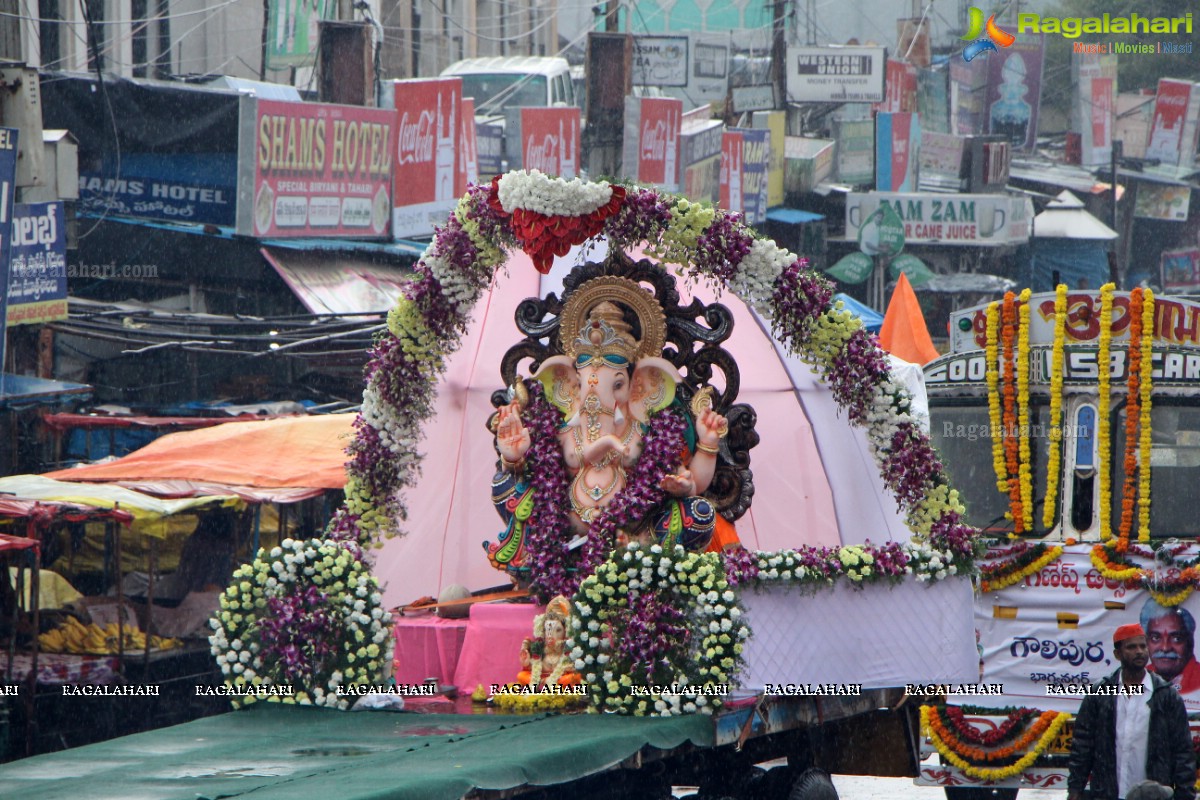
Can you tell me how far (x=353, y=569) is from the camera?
339 inches

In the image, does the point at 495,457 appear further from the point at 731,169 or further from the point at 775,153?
the point at 775,153

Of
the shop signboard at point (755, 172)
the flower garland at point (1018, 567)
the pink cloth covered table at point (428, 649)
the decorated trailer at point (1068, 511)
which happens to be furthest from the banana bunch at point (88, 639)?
the shop signboard at point (755, 172)

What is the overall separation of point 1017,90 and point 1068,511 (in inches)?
1610

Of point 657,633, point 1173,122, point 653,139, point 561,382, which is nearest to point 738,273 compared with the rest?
point 561,382

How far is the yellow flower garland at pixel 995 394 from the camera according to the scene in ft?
33.5

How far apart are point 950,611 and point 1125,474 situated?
1.74 m

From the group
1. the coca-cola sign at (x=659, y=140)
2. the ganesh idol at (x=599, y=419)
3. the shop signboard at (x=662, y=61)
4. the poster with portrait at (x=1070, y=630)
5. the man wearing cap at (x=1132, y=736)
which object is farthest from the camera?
the shop signboard at (x=662, y=61)

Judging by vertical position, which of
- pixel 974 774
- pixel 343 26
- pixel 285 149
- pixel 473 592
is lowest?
pixel 974 774

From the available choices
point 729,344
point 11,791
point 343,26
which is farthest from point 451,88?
point 11,791

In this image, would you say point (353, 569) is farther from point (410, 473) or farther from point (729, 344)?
point (729, 344)

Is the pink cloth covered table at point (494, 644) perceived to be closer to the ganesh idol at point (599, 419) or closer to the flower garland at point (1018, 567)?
the ganesh idol at point (599, 419)

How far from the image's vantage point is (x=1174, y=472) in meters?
9.84

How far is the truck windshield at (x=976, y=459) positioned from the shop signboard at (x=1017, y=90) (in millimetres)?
39357

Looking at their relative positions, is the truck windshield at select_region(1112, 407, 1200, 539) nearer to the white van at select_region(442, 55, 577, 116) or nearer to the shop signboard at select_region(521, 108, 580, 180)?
the shop signboard at select_region(521, 108, 580, 180)
